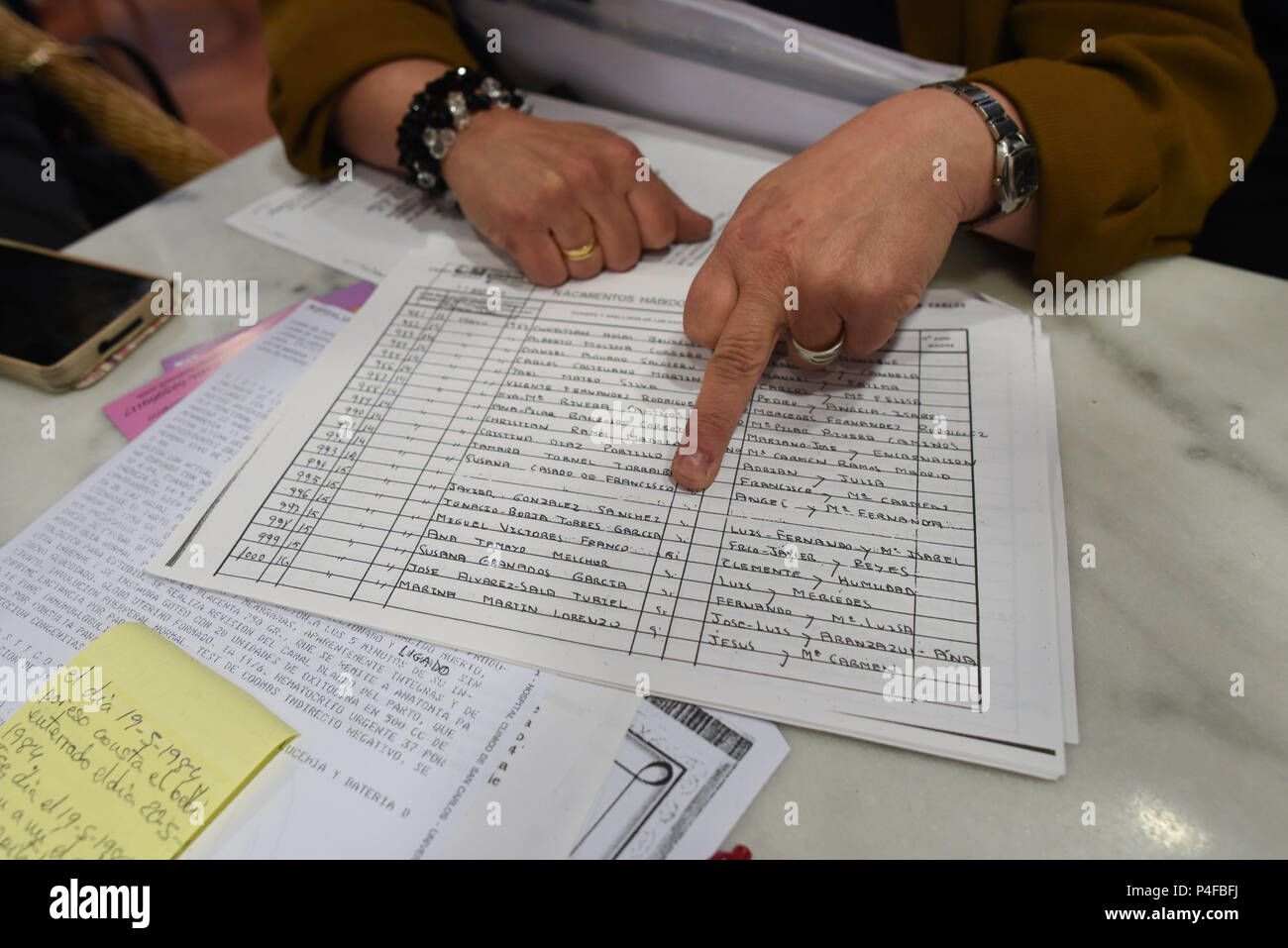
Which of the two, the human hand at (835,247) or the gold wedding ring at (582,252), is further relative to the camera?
the gold wedding ring at (582,252)

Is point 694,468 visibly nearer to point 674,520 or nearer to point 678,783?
point 674,520

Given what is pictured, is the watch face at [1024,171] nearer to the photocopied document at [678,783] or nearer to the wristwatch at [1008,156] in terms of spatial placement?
the wristwatch at [1008,156]

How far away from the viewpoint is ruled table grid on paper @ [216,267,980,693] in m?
0.41

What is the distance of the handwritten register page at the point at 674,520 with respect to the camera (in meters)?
0.39

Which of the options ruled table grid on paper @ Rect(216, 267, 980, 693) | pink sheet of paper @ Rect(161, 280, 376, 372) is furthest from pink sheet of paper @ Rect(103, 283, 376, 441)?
ruled table grid on paper @ Rect(216, 267, 980, 693)

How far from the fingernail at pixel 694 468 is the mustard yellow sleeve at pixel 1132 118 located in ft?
1.05

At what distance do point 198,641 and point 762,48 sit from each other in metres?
0.67

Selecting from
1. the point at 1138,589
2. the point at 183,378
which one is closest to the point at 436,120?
the point at 183,378

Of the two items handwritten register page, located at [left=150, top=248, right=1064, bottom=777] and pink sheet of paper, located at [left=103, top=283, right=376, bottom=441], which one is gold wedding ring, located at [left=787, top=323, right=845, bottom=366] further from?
pink sheet of paper, located at [left=103, top=283, right=376, bottom=441]

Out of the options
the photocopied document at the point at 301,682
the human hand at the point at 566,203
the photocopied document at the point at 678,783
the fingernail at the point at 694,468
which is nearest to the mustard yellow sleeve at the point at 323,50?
the human hand at the point at 566,203

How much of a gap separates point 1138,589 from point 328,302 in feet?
2.14

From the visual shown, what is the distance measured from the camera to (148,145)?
98 centimetres

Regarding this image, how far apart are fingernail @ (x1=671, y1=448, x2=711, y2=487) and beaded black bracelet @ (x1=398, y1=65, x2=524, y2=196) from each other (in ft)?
1.38

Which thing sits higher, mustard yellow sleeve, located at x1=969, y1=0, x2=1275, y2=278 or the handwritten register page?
mustard yellow sleeve, located at x1=969, y1=0, x2=1275, y2=278
